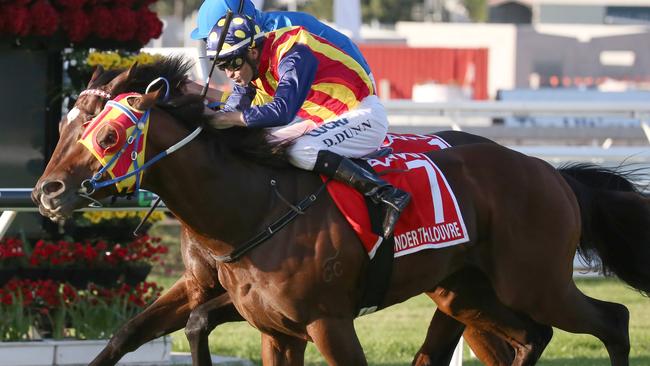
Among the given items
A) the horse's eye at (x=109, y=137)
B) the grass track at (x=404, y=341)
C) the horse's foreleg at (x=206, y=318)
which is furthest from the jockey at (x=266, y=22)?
the grass track at (x=404, y=341)

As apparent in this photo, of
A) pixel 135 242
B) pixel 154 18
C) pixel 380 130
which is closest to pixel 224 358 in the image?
pixel 135 242

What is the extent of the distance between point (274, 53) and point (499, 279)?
1.38 metres

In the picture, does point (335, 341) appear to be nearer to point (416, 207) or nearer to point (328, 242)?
point (328, 242)

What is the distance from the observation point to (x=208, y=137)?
195 inches

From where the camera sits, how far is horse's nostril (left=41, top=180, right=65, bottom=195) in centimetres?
452

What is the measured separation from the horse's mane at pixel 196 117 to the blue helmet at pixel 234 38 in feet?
0.53

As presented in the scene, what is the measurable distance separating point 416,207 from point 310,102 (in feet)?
2.09

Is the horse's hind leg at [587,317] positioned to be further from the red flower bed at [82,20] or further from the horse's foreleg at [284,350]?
the red flower bed at [82,20]

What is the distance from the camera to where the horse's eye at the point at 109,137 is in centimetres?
457

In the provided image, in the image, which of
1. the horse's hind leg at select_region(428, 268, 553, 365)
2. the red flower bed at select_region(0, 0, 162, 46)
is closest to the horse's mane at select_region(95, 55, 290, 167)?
the horse's hind leg at select_region(428, 268, 553, 365)

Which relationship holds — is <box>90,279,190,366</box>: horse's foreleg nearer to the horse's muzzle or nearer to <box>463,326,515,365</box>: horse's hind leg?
the horse's muzzle

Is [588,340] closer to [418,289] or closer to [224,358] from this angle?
[224,358]

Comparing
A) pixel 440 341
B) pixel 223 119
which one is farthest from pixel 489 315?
pixel 223 119

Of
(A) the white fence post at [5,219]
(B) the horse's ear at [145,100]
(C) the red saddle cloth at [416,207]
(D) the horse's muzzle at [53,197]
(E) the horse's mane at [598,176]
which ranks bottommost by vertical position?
(A) the white fence post at [5,219]
